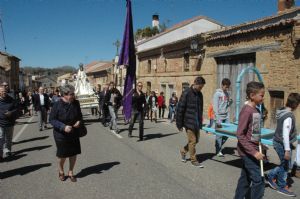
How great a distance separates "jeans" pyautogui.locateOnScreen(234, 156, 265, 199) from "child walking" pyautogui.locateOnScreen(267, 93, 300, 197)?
1.31 metres

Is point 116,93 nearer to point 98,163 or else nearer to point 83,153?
point 83,153

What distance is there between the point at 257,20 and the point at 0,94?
12.3 m

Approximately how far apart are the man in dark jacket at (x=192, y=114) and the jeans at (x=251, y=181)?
A: 102 inches

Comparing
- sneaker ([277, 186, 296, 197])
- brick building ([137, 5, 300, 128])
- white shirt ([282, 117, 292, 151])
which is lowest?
sneaker ([277, 186, 296, 197])

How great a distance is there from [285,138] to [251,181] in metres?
1.43

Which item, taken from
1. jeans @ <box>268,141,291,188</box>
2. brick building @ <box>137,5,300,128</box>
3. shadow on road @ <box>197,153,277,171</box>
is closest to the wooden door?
brick building @ <box>137,5,300,128</box>

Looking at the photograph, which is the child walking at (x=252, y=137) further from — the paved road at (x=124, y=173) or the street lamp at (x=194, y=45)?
the street lamp at (x=194, y=45)

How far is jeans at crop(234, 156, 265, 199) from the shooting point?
3748 mm

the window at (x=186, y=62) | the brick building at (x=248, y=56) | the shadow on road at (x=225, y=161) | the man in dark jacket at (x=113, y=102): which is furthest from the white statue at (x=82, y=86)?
the shadow on road at (x=225, y=161)

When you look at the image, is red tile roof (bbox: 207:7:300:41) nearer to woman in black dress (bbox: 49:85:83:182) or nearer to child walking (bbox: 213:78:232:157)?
child walking (bbox: 213:78:232:157)

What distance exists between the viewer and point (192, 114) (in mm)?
6625

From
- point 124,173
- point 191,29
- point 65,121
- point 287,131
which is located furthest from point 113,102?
point 191,29

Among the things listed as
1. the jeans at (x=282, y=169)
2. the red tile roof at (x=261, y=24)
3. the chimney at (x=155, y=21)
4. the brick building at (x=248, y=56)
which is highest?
the chimney at (x=155, y=21)

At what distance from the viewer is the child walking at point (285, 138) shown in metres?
4.97
